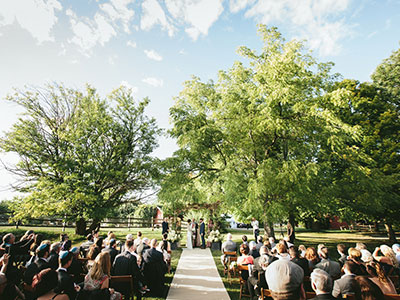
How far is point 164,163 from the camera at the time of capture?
1378 centimetres

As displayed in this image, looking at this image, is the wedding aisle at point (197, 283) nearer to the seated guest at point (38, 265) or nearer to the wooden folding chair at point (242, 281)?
the wooden folding chair at point (242, 281)

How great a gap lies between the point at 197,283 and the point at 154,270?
5.80ft

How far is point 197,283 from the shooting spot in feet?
23.0

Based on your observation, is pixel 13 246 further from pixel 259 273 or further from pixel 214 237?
pixel 214 237

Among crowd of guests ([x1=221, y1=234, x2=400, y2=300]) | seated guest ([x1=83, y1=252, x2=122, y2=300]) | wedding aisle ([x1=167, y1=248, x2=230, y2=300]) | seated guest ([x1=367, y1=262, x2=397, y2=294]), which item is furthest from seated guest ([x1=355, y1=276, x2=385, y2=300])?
seated guest ([x1=83, y1=252, x2=122, y2=300])

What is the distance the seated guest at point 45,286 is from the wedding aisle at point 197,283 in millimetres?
3439

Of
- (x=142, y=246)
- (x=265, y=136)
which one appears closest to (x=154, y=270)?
(x=142, y=246)

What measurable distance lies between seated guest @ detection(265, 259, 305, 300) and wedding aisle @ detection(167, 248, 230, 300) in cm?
459

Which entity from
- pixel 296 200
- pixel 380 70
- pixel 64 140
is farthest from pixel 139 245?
pixel 380 70

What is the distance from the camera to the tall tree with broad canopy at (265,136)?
981 cm

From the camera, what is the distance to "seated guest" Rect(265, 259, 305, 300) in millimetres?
2061

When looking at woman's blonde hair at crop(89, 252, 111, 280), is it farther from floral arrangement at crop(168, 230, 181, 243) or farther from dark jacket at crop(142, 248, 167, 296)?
floral arrangement at crop(168, 230, 181, 243)

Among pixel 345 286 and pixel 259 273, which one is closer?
pixel 345 286

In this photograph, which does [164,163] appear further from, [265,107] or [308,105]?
[308,105]
